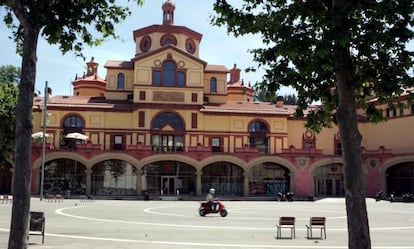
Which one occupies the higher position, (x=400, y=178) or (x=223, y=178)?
(x=400, y=178)

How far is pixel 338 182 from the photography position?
59.6 metres

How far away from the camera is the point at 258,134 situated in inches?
2399

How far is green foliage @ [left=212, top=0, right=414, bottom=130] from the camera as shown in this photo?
7.95 m

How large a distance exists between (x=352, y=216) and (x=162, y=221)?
16079 millimetres

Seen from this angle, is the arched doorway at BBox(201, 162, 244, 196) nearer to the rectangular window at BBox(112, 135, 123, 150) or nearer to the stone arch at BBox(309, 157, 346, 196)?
the stone arch at BBox(309, 157, 346, 196)

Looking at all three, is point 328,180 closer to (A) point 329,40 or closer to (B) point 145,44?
(B) point 145,44

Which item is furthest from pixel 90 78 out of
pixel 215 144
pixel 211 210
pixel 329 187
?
pixel 211 210

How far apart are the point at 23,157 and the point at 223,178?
50058mm

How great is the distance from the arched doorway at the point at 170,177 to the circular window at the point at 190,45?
16763mm

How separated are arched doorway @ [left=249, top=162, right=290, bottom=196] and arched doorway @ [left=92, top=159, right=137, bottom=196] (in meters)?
13.7

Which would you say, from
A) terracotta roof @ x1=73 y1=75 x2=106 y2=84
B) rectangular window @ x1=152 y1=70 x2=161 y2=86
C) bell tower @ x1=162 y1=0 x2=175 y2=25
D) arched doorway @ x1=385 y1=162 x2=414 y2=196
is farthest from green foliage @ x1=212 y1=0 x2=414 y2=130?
terracotta roof @ x1=73 y1=75 x2=106 y2=84

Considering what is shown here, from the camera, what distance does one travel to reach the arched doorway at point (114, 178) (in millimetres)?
55250

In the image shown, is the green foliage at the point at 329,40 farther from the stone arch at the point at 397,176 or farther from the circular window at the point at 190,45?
the circular window at the point at 190,45

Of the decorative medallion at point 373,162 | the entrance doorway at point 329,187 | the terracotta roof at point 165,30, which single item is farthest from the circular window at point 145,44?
the decorative medallion at point 373,162
